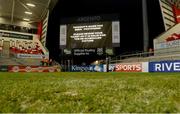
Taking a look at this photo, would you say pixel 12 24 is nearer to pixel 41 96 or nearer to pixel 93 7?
pixel 93 7

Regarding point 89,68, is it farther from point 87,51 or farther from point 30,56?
point 30,56

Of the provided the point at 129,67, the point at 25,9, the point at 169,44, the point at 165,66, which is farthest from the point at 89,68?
the point at 25,9

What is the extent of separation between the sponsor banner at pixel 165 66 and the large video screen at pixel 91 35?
887 centimetres

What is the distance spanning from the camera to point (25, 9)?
38094 millimetres

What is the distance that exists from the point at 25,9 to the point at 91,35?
13.7 meters

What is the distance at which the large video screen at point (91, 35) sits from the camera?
91.9 ft

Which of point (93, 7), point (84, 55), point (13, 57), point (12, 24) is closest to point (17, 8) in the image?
point (12, 24)

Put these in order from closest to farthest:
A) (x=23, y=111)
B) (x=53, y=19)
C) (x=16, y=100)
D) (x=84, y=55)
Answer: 1. (x=23, y=111)
2. (x=16, y=100)
3. (x=84, y=55)
4. (x=53, y=19)

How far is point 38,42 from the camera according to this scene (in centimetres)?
3825

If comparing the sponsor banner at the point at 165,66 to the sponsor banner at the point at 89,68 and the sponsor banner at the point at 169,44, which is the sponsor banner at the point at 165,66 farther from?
the sponsor banner at the point at 89,68

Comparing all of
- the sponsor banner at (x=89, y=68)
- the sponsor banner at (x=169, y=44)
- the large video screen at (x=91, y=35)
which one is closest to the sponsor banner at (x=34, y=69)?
the sponsor banner at (x=89, y=68)

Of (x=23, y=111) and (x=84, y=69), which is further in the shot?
(x=84, y=69)

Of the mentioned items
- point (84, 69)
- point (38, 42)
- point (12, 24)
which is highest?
point (12, 24)

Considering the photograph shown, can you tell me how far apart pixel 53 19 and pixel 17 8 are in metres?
5.22
